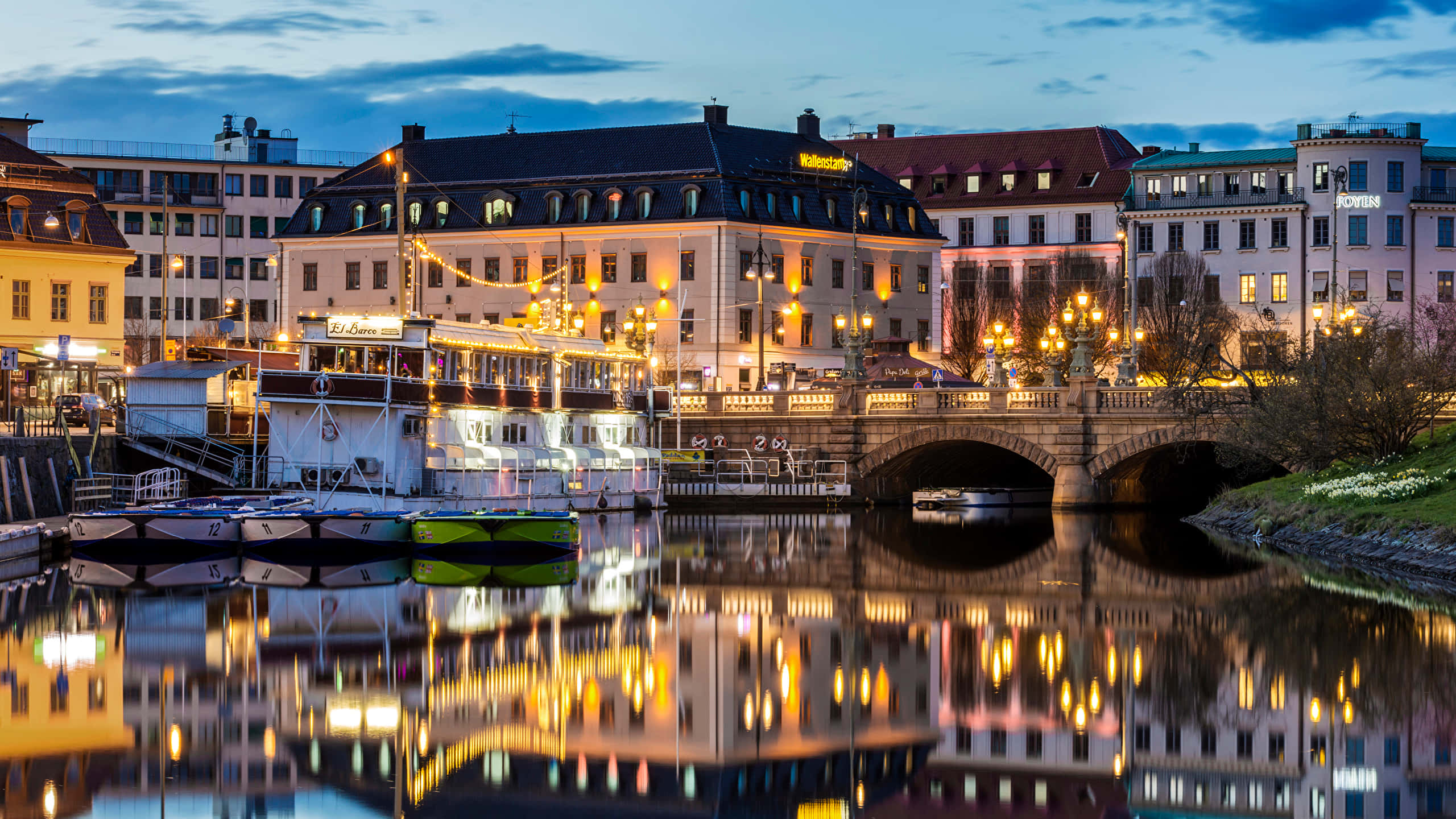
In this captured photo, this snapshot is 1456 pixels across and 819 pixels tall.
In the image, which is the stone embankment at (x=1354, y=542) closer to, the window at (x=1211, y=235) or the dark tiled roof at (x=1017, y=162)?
the window at (x=1211, y=235)

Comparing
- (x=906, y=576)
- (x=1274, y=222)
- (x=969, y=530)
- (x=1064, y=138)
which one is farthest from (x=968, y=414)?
(x=1064, y=138)

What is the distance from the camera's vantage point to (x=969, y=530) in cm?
6625

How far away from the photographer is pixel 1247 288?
118 metres

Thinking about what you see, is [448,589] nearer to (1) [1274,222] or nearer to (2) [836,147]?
(2) [836,147]

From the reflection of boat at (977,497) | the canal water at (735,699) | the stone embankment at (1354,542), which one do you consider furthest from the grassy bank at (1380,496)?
the reflection of boat at (977,497)

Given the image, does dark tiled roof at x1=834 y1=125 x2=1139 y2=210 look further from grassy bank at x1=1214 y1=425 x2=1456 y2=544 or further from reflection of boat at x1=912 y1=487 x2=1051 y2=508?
grassy bank at x1=1214 y1=425 x2=1456 y2=544

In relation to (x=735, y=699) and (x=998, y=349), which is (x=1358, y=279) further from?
(x=735, y=699)

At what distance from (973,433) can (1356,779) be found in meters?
52.8

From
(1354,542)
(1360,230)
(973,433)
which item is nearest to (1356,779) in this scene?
(1354,542)

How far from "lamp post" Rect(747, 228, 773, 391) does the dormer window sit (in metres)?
13.7

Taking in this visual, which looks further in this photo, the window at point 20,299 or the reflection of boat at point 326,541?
the window at point 20,299

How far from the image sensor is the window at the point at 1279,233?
116375 millimetres

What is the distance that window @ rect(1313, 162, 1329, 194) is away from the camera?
11444 cm

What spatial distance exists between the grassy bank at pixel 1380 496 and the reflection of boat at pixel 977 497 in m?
18.0
